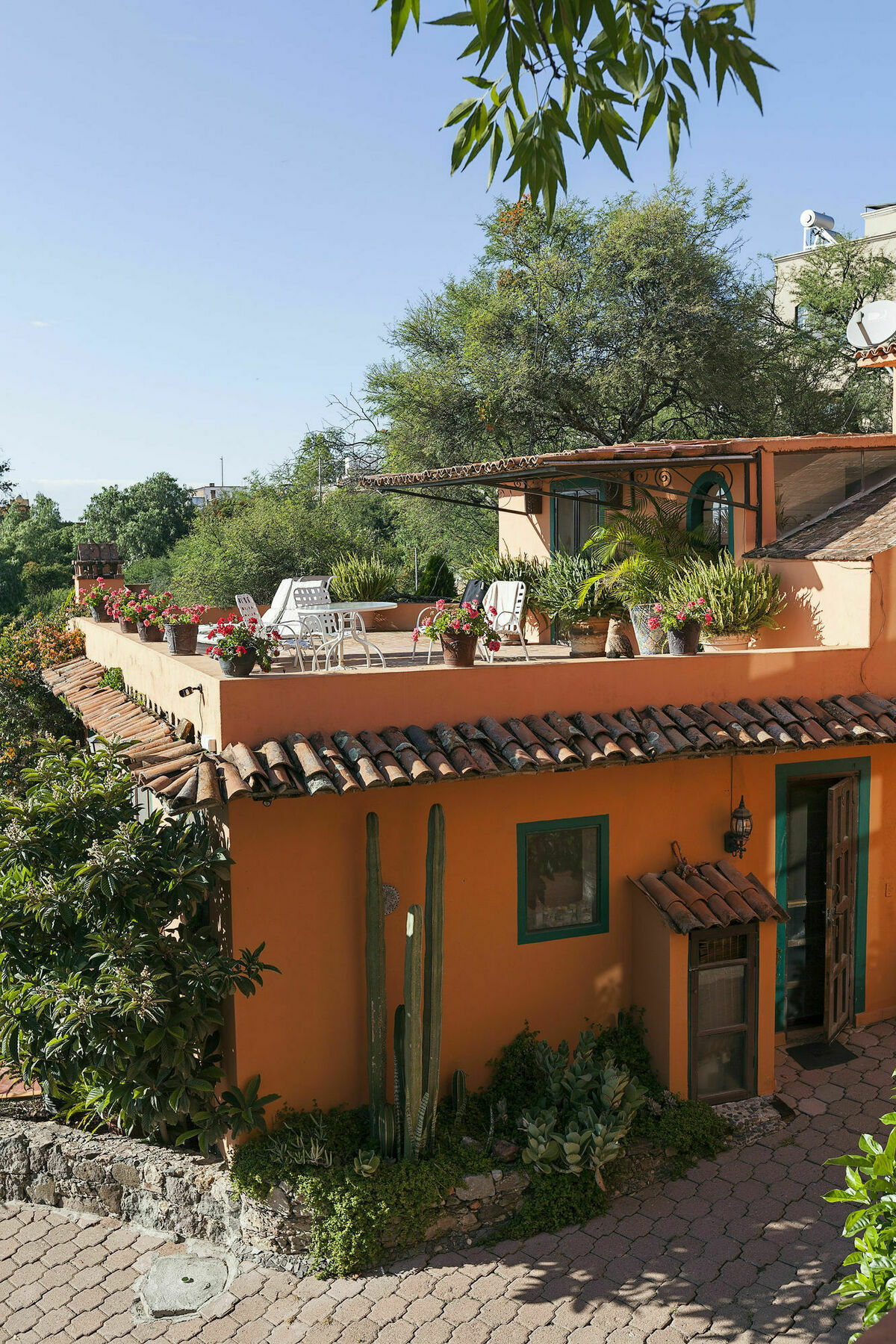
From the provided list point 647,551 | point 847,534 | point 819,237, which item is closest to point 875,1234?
point 847,534

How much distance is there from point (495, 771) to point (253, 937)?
7.23 ft

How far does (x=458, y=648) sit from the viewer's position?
8.15 meters

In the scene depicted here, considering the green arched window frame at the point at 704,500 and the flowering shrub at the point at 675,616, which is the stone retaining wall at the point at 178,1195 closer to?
the flowering shrub at the point at 675,616

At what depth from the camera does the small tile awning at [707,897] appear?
27.0 feet

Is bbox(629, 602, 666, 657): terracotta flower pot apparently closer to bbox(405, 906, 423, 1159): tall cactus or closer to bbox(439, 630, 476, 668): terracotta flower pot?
bbox(439, 630, 476, 668): terracotta flower pot

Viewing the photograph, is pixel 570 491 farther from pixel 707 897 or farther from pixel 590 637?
pixel 707 897

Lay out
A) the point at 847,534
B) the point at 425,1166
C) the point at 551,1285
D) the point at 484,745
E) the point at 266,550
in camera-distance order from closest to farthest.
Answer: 1. the point at 551,1285
2. the point at 425,1166
3. the point at 484,745
4. the point at 847,534
5. the point at 266,550

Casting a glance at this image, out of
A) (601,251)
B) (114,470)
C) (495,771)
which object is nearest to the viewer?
(495,771)

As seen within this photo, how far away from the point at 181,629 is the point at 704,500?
254 inches

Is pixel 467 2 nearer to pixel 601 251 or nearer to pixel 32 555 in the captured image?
pixel 601 251

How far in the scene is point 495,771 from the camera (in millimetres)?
7367

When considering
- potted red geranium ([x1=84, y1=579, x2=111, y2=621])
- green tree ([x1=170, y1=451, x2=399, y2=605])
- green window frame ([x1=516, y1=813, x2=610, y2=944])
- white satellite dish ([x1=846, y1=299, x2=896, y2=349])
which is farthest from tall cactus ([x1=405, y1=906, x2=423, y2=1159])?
green tree ([x1=170, y1=451, x2=399, y2=605])

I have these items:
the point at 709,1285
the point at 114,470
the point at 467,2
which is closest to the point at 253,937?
the point at 709,1285

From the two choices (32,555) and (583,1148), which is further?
(32,555)
